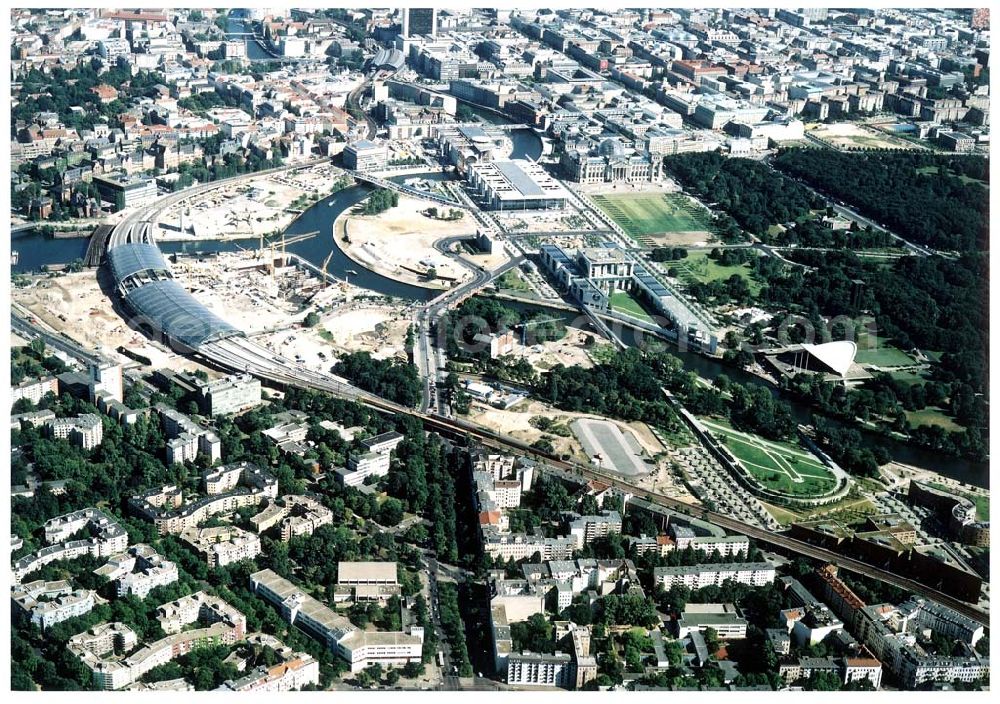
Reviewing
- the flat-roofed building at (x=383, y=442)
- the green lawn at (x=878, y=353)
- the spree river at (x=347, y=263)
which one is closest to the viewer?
the flat-roofed building at (x=383, y=442)

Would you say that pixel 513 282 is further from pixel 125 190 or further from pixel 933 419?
pixel 125 190

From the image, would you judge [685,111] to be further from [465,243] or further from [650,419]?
[650,419]

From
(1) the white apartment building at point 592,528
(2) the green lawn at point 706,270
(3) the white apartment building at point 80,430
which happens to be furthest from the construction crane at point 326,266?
(1) the white apartment building at point 592,528

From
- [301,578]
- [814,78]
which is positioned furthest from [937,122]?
[301,578]

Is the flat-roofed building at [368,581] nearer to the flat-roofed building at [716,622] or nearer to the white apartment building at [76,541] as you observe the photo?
the white apartment building at [76,541]

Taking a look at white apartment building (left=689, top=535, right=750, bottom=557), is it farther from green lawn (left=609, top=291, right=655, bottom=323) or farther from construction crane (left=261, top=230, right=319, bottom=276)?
construction crane (left=261, top=230, right=319, bottom=276)

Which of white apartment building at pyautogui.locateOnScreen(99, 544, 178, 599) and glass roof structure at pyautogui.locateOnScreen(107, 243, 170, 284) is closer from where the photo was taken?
white apartment building at pyautogui.locateOnScreen(99, 544, 178, 599)

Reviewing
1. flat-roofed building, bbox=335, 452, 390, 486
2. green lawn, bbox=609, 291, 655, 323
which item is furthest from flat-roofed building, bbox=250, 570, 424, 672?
green lawn, bbox=609, 291, 655, 323

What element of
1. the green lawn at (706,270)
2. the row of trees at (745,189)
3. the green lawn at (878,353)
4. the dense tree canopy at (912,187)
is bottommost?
the green lawn at (878,353)
